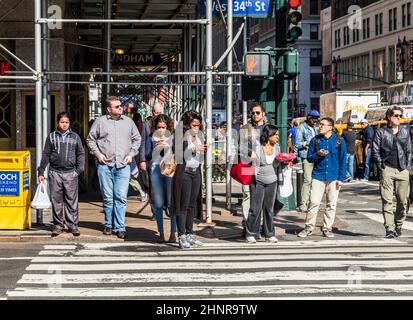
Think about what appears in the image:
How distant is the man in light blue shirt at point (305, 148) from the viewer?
61.8 feet

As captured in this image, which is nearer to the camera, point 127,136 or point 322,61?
point 127,136

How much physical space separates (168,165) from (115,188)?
1.22 meters

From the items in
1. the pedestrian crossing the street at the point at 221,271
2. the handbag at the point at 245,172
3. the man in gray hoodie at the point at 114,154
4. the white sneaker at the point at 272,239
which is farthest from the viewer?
the man in gray hoodie at the point at 114,154

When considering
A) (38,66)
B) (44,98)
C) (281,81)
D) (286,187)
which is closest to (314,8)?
(281,81)

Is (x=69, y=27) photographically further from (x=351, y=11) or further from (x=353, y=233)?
(x=351, y=11)

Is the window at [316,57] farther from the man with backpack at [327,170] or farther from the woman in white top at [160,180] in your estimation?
the woman in white top at [160,180]

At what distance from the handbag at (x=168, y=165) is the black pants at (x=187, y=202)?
211mm

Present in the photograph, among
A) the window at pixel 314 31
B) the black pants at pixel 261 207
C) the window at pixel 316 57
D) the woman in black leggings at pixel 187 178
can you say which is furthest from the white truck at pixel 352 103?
the window at pixel 314 31

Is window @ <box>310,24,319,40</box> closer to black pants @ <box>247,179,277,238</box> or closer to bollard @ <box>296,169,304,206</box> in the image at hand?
bollard @ <box>296,169,304,206</box>
